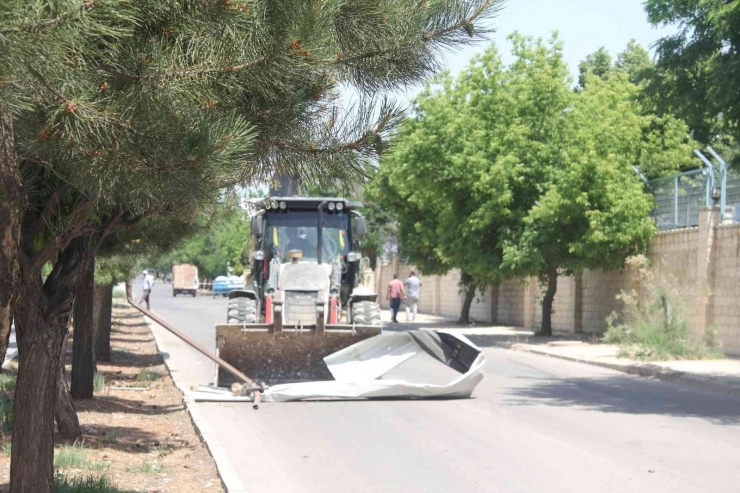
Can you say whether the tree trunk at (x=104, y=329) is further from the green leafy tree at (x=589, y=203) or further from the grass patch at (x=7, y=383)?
the green leafy tree at (x=589, y=203)

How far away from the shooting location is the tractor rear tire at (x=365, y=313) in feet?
53.3

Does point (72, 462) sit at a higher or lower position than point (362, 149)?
lower

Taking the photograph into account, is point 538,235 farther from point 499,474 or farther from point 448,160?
point 499,474

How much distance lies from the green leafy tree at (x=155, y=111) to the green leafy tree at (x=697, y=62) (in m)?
8.39

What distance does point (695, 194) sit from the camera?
2362cm

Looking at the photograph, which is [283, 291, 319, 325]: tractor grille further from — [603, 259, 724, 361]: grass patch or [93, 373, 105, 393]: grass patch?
[603, 259, 724, 361]: grass patch

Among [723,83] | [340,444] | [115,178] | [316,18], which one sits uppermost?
[723,83]

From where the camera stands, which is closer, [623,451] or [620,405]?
[623,451]

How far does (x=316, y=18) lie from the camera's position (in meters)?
4.75

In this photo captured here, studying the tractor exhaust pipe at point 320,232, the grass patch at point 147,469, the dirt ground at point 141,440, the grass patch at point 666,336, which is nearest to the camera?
the dirt ground at point 141,440

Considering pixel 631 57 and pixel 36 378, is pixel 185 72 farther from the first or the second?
pixel 631 57

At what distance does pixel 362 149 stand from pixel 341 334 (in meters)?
8.83

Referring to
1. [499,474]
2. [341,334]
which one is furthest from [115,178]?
[341,334]

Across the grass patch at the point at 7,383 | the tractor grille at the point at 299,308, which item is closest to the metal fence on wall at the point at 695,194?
the tractor grille at the point at 299,308
